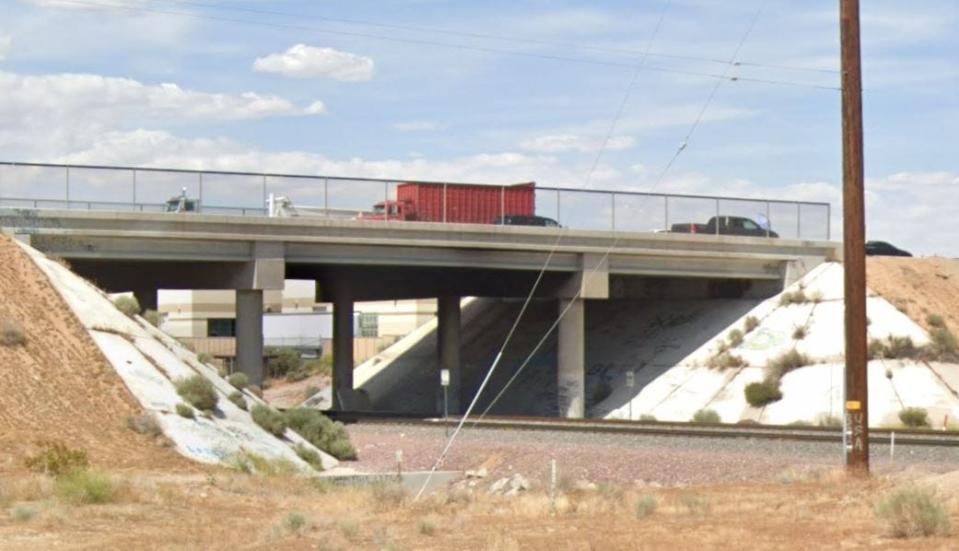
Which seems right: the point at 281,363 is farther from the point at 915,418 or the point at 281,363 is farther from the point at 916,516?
the point at 916,516

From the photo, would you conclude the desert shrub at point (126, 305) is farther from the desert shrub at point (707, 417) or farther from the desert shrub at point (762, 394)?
the desert shrub at point (762, 394)

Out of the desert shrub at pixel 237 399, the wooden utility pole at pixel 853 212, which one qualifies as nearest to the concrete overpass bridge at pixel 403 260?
the desert shrub at pixel 237 399

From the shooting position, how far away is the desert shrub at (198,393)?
40875 mm

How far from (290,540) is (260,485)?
1072 centimetres

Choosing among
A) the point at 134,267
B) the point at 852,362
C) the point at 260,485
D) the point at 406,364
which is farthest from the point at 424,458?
the point at 406,364

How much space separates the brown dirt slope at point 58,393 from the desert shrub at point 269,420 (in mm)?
4381

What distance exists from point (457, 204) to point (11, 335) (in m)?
30.6

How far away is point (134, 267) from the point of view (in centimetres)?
6712

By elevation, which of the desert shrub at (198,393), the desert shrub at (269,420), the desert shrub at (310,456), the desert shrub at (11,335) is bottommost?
the desert shrub at (310,456)


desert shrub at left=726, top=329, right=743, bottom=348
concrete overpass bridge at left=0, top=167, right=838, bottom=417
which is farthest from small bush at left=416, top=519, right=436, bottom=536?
desert shrub at left=726, top=329, right=743, bottom=348

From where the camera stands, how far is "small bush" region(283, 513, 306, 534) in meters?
22.1

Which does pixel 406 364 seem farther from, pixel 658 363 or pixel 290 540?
pixel 290 540

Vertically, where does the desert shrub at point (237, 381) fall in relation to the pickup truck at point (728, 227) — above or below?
below

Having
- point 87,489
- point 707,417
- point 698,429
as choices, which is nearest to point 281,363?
point 707,417
